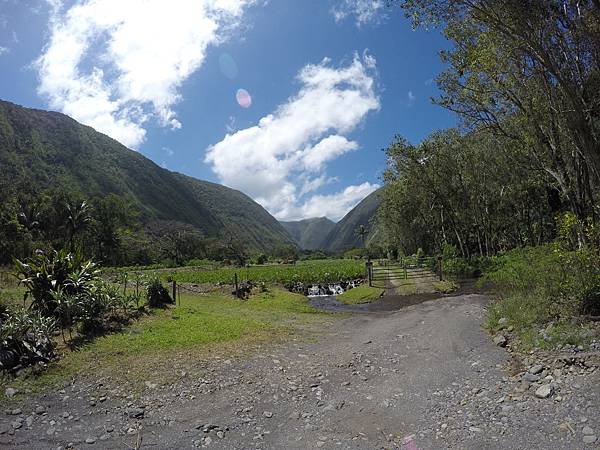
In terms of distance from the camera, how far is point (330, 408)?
752 centimetres

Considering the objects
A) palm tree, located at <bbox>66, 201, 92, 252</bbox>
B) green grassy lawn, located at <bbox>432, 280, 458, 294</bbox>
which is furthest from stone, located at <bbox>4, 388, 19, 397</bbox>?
palm tree, located at <bbox>66, 201, 92, 252</bbox>

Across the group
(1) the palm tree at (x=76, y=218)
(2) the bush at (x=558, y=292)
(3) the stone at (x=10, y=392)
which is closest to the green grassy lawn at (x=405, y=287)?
(2) the bush at (x=558, y=292)

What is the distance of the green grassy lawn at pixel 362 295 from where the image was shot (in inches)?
1059

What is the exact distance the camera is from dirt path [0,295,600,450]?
603 centimetres

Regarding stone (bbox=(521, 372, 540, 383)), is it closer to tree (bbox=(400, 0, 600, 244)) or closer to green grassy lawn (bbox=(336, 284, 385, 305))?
tree (bbox=(400, 0, 600, 244))

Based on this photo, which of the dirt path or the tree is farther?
the tree

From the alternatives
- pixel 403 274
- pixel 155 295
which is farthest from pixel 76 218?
pixel 155 295

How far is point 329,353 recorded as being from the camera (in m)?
11.4

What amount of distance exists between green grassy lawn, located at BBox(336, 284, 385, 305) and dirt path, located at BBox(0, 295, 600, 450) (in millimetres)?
16153

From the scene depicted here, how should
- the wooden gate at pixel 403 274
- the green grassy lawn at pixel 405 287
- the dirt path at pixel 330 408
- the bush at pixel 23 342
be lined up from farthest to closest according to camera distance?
the wooden gate at pixel 403 274, the green grassy lawn at pixel 405 287, the bush at pixel 23 342, the dirt path at pixel 330 408

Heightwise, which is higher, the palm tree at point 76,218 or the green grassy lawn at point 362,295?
the palm tree at point 76,218

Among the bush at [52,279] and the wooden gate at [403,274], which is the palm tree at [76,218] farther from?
the bush at [52,279]

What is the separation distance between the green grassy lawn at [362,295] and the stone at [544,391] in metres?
19.7

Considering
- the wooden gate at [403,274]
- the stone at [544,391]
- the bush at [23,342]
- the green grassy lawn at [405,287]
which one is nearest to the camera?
the stone at [544,391]
